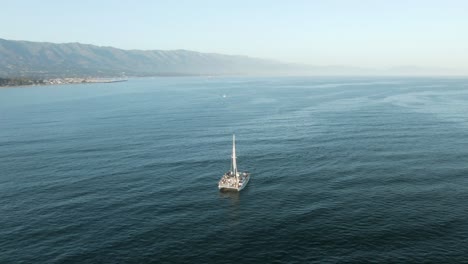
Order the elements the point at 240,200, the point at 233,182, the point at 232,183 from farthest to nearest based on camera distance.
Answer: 1. the point at 233,182
2. the point at 232,183
3. the point at 240,200

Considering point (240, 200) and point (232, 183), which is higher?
Result: point (232, 183)

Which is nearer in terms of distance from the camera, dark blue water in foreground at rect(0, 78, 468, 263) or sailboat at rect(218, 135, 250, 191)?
dark blue water in foreground at rect(0, 78, 468, 263)

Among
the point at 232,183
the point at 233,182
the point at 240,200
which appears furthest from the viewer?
the point at 233,182

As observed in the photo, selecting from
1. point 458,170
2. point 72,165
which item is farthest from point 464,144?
point 72,165

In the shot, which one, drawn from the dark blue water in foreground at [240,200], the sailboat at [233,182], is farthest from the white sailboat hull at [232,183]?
the dark blue water in foreground at [240,200]

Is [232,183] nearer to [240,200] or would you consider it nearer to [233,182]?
[233,182]

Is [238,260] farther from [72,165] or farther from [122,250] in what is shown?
[72,165]

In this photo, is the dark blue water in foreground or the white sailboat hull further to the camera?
the white sailboat hull

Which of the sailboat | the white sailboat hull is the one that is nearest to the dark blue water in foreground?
the white sailboat hull

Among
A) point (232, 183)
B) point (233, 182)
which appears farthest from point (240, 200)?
point (233, 182)

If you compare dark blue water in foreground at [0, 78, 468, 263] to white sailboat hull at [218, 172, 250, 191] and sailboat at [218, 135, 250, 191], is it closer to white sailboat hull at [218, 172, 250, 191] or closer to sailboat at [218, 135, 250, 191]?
white sailboat hull at [218, 172, 250, 191]

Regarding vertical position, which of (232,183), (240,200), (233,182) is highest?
(233,182)
